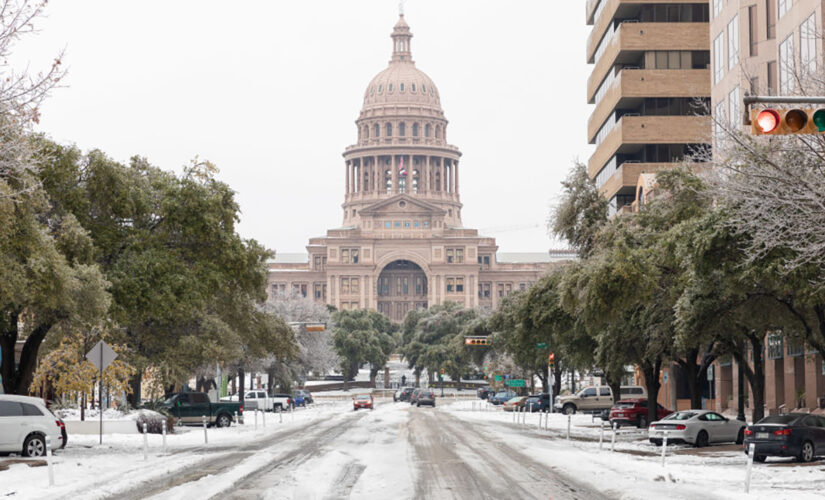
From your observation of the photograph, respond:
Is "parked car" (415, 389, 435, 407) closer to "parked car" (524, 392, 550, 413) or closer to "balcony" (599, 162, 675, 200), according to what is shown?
"parked car" (524, 392, 550, 413)

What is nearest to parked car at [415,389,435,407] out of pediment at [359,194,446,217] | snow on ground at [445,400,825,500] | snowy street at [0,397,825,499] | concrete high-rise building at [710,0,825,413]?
concrete high-rise building at [710,0,825,413]

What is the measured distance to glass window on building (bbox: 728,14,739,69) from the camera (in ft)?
155

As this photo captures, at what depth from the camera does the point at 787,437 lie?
2636cm

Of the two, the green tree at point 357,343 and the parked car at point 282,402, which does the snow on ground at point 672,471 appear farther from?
the green tree at point 357,343

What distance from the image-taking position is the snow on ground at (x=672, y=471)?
1923 centimetres

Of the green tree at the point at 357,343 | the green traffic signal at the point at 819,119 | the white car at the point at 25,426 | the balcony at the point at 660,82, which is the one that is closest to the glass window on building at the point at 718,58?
the balcony at the point at 660,82

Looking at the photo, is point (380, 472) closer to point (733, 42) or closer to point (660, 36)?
point (733, 42)

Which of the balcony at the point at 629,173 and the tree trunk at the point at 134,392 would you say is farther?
the balcony at the point at 629,173

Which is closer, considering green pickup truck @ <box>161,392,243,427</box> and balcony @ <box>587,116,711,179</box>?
green pickup truck @ <box>161,392,243,427</box>

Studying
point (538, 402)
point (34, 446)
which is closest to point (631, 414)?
point (538, 402)

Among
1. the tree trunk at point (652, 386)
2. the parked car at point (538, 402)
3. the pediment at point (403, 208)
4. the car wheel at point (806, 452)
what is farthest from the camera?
the pediment at point (403, 208)

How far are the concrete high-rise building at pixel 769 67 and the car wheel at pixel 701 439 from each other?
6.33 metres

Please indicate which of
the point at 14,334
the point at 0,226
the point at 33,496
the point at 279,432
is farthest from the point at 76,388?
the point at 33,496

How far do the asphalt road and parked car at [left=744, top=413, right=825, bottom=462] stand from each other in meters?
5.43
